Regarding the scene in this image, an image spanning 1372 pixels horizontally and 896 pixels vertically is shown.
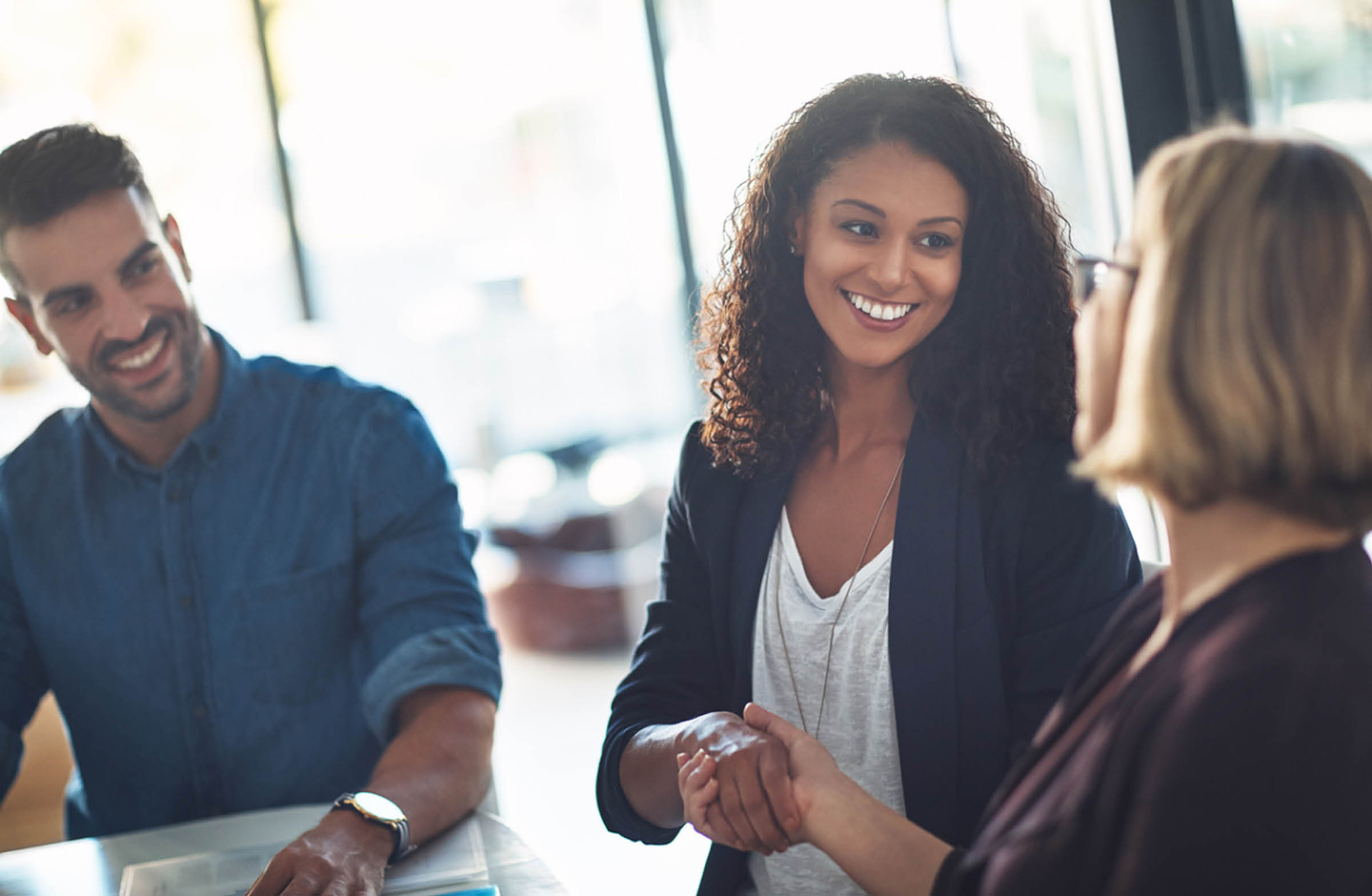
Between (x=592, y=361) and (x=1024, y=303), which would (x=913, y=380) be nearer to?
(x=1024, y=303)

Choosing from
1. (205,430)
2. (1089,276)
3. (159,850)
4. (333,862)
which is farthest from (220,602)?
(1089,276)

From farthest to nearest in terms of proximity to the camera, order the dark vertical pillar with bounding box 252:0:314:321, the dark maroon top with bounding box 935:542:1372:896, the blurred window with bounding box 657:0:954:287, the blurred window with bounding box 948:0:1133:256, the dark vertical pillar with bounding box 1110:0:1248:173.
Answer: the dark vertical pillar with bounding box 252:0:314:321 < the blurred window with bounding box 657:0:954:287 < the blurred window with bounding box 948:0:1133:256 < the dark vertical pillar with bounding box 1110:0:1248:173 < the dark maroon top with bounding box 935:542:1372:896

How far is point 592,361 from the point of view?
17.0 ft

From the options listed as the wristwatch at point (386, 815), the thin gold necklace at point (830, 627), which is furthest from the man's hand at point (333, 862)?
the thin gold necklace at point (830, 627)

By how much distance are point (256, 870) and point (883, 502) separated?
0.84m

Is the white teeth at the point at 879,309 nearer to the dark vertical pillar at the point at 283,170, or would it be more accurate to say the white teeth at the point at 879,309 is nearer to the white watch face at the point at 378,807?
the white watch face at the point at 378,807

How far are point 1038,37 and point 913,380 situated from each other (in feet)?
5.32

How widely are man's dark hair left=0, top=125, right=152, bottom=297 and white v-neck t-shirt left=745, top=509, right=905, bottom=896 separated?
109 cm

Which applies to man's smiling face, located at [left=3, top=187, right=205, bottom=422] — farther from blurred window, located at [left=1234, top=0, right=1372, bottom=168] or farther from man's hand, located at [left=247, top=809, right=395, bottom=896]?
blurred window, located at [left=1234, top=0, right=1372, bottom=168]

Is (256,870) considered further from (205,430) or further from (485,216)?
(485,216)

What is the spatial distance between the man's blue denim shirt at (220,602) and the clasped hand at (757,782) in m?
0.56

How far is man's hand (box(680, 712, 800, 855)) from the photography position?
1066 millimetres

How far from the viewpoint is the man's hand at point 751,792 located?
3.50 ft

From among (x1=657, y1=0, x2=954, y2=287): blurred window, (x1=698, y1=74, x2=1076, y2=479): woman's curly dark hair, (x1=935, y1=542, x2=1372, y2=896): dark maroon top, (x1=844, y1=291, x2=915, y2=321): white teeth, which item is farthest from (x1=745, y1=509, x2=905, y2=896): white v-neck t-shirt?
(x1=657, y1=0, x2=954, y2=287): blurred window
